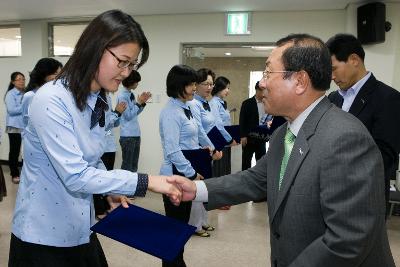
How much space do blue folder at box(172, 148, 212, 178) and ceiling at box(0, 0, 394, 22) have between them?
2.66 m

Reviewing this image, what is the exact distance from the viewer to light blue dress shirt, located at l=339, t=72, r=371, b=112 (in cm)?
209

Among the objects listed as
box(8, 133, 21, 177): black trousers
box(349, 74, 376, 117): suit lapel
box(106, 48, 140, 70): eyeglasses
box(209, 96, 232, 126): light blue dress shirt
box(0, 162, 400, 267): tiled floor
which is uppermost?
box(106, 48, 140, 70): eyeglasses

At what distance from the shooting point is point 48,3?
195 inches

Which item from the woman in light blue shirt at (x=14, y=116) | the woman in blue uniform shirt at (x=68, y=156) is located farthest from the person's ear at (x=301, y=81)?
the woman in light blue shirt at (x=14, y=116)

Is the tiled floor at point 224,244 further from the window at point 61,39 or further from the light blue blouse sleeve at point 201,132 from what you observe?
the window at point 61,39

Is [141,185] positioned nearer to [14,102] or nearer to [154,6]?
[154,6]

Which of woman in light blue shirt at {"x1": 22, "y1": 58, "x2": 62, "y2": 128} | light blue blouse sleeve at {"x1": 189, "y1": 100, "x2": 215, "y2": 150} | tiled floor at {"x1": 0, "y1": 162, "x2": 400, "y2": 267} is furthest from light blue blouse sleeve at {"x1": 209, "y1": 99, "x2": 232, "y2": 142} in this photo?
woman in light blue shirt at {"x1": 22, "y1": 58, "x2": 62, "y2": 128}

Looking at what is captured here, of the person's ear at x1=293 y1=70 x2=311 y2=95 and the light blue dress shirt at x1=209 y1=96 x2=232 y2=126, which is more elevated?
the person's ear at x1=293 y1=70 x2=311 y2=95

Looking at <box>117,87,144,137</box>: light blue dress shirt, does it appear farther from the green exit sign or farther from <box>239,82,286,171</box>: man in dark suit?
the green exit sign

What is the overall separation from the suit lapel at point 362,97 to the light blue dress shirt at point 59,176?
142 cm

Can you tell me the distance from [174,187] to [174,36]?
14.3ft

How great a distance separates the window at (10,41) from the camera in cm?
639

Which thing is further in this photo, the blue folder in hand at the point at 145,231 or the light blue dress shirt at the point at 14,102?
the light blue dress shirt at the point at 14,102

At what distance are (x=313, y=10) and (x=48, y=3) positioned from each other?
3.77 meters
